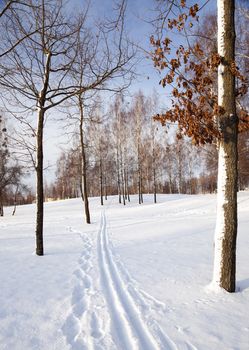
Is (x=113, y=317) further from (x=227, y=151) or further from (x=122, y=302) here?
(x=227, y=151)

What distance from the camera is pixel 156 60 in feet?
11.9

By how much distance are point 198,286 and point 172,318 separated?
43.6 inches

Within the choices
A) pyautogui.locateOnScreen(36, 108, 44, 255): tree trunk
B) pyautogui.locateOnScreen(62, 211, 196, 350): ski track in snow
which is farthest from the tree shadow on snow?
pyautogui.locateOnScreen(36, 108, 44, 255): tree trunk

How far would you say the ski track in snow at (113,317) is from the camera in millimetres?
2568

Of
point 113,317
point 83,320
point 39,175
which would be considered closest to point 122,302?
point 113,317

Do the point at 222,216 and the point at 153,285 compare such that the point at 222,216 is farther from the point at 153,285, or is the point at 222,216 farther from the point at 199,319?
the point at 153,285

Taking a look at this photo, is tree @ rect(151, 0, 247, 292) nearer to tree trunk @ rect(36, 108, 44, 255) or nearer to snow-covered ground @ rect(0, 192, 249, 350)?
snow-covered ground @ rect(0, 192, 249, 350)

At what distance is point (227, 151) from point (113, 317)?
283 centimetres

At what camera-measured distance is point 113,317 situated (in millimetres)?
3115

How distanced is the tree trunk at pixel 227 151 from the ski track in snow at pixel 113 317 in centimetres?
120

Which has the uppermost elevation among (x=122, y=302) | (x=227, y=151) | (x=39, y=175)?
(x=227, y=151)

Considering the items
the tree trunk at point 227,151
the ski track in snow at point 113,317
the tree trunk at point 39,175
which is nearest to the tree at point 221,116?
the tree trunk at point 227,151

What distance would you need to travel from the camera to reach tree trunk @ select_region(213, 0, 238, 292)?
11.4 feet

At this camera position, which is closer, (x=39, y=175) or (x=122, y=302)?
(x=122, y=302)
